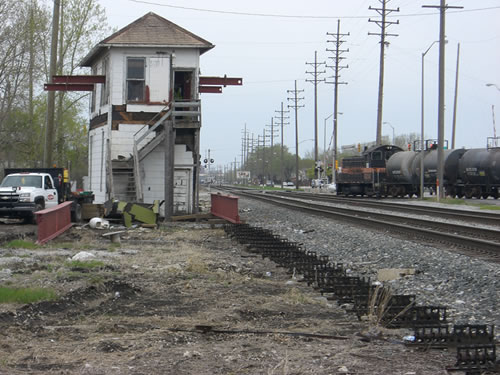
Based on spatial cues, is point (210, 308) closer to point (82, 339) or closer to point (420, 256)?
point (82, 339)

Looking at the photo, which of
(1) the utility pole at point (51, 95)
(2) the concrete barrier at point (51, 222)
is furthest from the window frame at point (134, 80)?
(2) the concrete barrier at point (51, 222)

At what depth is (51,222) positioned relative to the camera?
55.7ft

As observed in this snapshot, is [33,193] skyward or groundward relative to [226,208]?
skyward

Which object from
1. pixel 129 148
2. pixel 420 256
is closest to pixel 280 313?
pixel 420 256

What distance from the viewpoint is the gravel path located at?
8578mm

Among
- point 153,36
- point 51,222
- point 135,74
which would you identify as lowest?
point 51,222

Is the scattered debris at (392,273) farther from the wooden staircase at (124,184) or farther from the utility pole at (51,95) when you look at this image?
the utility pole at (51,95)

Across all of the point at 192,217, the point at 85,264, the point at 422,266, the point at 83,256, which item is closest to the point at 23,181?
the point at 192,217

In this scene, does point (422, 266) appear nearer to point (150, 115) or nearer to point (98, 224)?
point (98, 224)

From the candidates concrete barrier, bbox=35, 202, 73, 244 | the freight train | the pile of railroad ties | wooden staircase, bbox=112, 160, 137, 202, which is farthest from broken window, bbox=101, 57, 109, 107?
the freight train

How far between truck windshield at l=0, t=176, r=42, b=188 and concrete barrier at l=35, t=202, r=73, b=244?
14.1ft

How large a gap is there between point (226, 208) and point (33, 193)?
6.62 m

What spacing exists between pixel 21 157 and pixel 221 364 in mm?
48881

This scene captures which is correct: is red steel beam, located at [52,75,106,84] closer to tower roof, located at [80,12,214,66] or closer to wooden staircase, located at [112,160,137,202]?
tower roof, located at [80,12,214,66]
